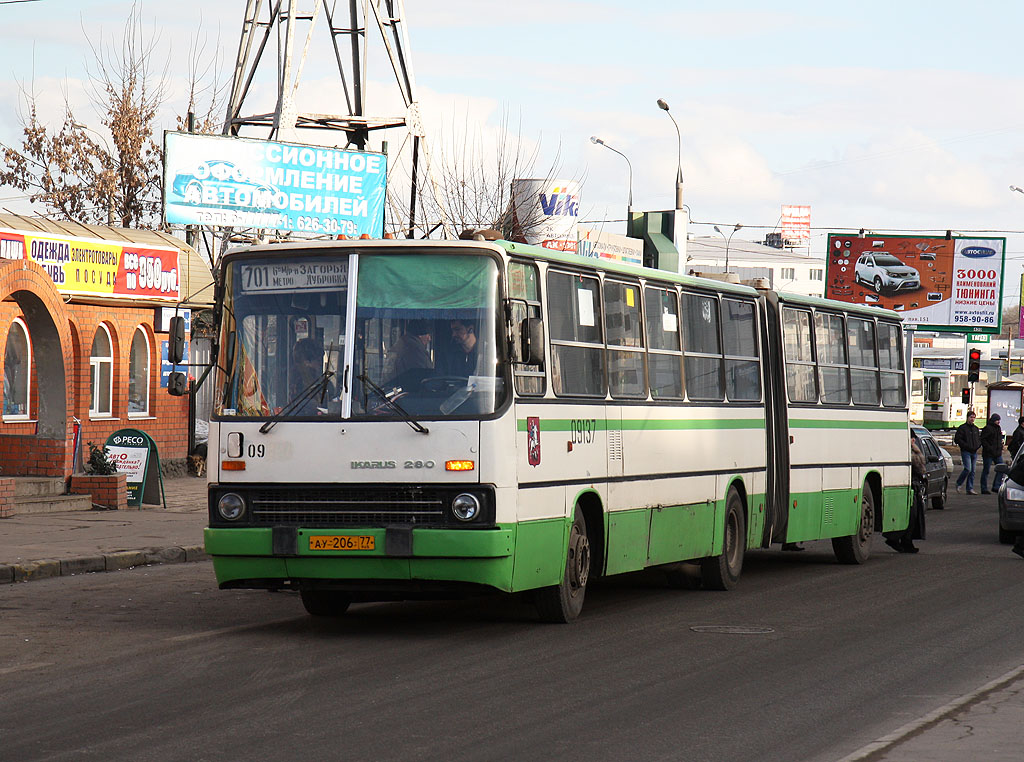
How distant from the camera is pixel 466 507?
34.5ft

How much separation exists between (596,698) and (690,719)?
0.71 meters

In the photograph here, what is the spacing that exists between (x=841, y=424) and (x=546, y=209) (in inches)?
1012

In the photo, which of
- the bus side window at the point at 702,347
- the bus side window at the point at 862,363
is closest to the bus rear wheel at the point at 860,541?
the bus side window at the point at 862,363

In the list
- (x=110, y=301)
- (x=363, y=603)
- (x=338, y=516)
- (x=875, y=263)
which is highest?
(x=875, y=263)

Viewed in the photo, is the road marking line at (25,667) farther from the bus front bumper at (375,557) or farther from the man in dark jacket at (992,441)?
the man in dark jacket at (992,441)

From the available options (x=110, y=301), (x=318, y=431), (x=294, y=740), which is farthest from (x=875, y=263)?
(x=294, y=740)

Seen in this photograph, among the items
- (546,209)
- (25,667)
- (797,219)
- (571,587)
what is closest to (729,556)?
(571,587)

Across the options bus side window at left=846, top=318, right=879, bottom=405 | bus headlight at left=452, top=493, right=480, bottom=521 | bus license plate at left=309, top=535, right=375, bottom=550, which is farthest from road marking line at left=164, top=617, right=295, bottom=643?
bus side window at left=846, top=318, right=879, bottom=405

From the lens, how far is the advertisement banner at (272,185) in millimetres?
31391

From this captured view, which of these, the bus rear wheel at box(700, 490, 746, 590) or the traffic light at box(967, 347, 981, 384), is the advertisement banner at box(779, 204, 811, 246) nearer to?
the traffic light at box(967, 347, 981, 384)

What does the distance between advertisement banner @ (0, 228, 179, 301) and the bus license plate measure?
14.9 metres

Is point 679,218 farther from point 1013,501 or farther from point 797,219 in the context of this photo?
point 797,219

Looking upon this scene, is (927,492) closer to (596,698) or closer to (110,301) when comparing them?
(110,301)

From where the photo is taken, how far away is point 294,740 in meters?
7.37
